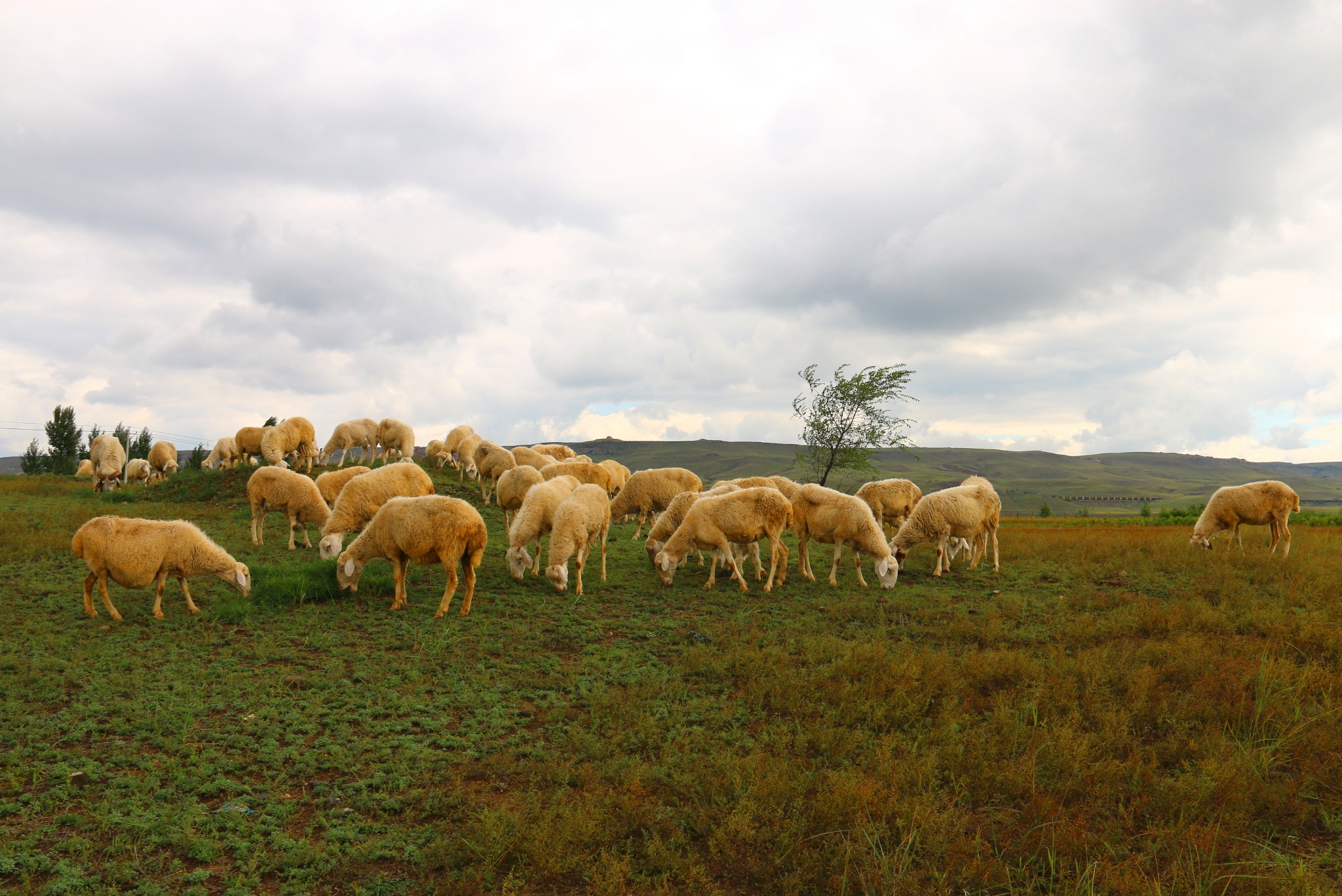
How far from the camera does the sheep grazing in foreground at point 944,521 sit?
16.5m

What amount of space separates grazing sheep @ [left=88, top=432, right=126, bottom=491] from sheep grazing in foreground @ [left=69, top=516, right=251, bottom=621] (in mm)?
27408

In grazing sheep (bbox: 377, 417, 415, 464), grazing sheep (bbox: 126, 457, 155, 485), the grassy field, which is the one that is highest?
grazing sheep (bbox: 377, 417, 415, 464)

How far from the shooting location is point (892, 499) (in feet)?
67.6

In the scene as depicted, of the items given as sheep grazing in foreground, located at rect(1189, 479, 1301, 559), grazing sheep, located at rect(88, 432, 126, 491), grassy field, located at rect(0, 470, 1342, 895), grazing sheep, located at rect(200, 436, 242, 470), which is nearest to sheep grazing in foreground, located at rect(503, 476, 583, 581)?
grassy field, located at rect(0, 470, 1342, 895)

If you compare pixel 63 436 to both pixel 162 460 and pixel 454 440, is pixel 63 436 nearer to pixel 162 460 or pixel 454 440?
pixel 162 460

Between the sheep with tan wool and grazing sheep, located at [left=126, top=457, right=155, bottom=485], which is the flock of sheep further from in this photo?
grazing sheep, located at [left=126, top=457, right=155, bottom=485]

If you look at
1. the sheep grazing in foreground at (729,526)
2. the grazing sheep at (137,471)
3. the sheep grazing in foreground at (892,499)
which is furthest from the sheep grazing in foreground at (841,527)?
the grazing sheep at (137,471)

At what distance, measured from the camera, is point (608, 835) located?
533 centimetres

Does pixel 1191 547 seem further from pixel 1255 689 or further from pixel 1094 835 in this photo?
pixel 1094 835

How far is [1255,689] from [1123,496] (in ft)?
665

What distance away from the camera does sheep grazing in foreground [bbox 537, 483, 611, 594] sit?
1364 cm

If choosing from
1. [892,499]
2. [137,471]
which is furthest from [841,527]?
[137,471]

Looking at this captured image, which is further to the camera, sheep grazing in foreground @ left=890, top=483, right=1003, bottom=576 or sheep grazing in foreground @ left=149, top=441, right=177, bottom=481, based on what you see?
sheep grazing in foreground @ left=149, top=441, right=177, bottom=481

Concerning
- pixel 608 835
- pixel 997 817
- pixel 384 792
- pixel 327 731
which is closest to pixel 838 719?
pixel 997 817
